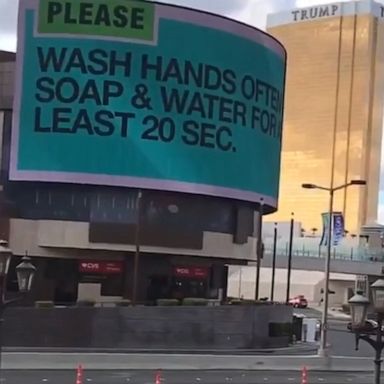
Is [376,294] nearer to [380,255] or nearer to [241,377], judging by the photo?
[241,377]

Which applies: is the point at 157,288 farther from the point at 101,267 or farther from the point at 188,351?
the point at 188,351

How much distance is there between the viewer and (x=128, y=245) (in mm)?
60469

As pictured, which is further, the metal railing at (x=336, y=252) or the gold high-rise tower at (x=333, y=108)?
the gold high-rise tower at (x=333, y=108)

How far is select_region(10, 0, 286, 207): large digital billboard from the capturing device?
59.3m

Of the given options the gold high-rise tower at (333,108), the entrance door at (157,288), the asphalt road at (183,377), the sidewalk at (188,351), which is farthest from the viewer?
the gold high-rise tower at (333,108)

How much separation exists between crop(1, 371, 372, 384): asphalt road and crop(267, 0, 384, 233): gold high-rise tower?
14036 centimetres

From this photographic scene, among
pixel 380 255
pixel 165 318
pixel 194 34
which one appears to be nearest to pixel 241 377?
pixel 165 318

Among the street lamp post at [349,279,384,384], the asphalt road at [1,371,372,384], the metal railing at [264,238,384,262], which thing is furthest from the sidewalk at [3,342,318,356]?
the metal railing at [264,238,384,262]

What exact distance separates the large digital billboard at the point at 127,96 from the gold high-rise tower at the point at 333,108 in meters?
119

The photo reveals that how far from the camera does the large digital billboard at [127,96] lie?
59.3 metres

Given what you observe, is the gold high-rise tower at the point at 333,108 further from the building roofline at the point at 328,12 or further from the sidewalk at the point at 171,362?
the sidewalk at the point at 171,362

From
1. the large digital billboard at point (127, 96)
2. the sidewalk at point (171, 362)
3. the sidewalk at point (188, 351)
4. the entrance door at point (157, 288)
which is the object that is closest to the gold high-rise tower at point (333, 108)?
the entrance door at point (157, 288)

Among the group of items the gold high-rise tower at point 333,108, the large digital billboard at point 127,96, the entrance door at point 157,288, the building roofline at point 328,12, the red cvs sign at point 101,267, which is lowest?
the entrance door at point 157,288

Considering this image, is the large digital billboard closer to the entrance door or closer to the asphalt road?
the entrance door
